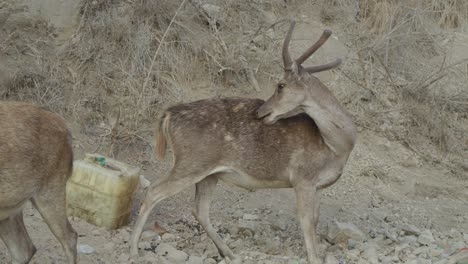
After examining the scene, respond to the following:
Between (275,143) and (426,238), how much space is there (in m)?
2.06

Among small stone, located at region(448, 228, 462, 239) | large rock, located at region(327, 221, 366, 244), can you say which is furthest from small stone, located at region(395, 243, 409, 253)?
small stone, located at region(448, 228, 462, 239)

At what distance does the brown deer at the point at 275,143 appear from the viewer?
7.28m

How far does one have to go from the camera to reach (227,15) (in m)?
11.2

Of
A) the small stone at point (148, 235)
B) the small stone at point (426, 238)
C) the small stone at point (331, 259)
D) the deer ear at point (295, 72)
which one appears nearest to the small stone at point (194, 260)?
the small stone at point (148, 235)

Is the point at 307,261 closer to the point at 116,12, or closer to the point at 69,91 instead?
the point at 69,91

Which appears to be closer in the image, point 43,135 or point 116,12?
point 43,135

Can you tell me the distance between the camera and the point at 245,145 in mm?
7359

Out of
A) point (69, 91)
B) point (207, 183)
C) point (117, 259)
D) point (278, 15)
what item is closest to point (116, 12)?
point (69, 91)

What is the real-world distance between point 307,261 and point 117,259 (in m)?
1.76

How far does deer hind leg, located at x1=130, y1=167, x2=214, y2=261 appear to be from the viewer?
7270 millimetres

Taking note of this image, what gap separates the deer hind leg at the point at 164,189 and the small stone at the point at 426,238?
245 cm

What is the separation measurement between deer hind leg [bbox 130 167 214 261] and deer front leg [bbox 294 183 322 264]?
90cm

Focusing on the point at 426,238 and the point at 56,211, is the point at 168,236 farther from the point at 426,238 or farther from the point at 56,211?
the point at 426,238

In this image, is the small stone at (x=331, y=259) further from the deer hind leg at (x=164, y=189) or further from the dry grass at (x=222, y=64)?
the dry grass at (x=222, y=64)
